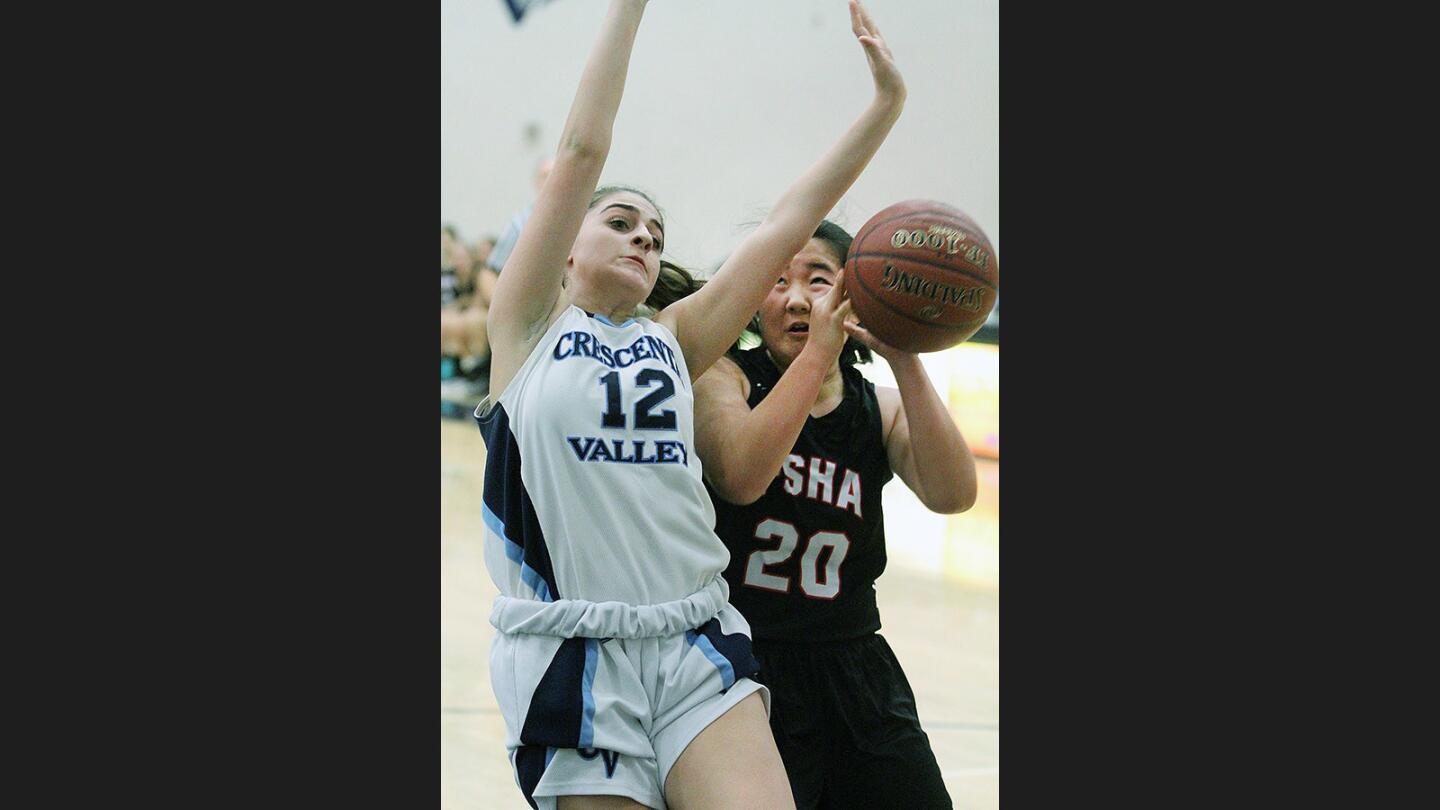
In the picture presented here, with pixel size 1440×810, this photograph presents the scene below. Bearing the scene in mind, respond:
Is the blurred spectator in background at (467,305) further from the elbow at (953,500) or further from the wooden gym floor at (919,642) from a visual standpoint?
the elbow at (953,500)

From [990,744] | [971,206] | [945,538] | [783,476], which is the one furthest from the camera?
[945,538]

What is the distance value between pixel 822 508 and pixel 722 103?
231cm

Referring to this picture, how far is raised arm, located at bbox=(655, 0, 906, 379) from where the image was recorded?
2963 millimetres

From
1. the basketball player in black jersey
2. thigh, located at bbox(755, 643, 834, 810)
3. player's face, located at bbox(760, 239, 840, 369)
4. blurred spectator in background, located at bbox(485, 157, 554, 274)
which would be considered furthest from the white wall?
thigh, located at bbox(755, 643, 834, 810)

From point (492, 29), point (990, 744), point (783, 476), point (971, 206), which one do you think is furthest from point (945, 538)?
point (783, 476)

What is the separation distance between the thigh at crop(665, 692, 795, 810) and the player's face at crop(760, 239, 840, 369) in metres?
0.98

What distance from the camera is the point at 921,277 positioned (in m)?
3.11

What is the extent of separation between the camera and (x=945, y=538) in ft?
24.0

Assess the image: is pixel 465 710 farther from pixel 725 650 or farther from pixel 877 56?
pixel 877 56

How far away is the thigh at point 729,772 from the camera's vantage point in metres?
2.58

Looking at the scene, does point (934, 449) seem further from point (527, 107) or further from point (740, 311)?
point (527, 107)

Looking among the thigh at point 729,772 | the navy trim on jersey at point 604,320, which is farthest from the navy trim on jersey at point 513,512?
the thigh at point 729,772

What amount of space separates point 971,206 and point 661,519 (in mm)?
2196

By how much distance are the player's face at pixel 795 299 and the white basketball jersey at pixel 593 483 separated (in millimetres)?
617
